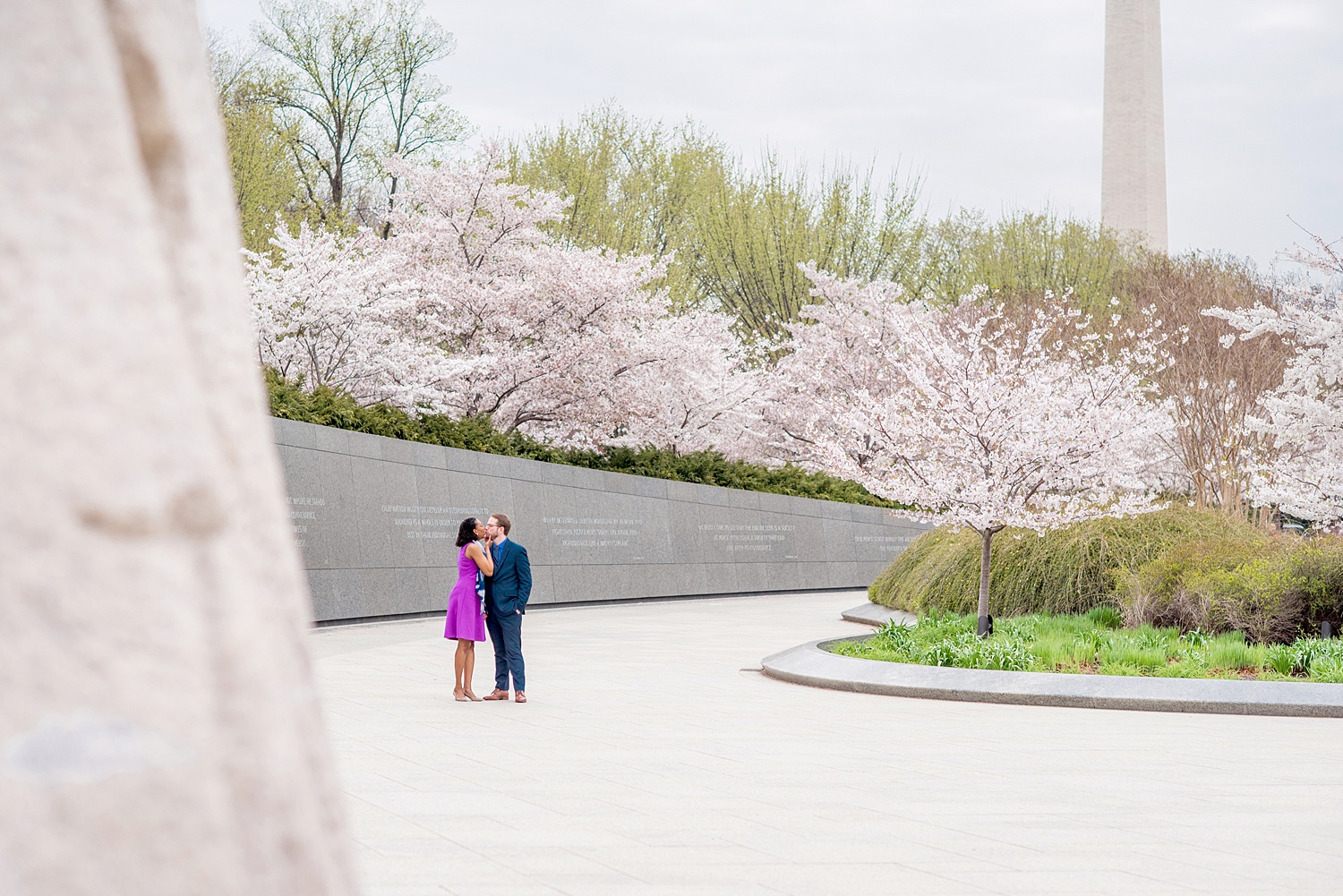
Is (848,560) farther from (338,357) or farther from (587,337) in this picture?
(338,357)

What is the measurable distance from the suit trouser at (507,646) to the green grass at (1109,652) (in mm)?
3975

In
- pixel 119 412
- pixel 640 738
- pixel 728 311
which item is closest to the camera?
pixel 119 412

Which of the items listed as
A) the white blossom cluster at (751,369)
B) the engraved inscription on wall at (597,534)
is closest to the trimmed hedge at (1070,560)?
the white blossom cluster at (751,369)

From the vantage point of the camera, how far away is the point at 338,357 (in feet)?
75.4

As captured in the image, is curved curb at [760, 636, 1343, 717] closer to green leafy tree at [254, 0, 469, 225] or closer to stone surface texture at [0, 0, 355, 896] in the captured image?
stone surface texture at [0, 0, 355, 896]

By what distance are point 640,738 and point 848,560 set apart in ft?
78.6

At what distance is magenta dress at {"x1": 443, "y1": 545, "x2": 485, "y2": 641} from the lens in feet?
34.8

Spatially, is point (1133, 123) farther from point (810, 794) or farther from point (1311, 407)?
point (810, 794)

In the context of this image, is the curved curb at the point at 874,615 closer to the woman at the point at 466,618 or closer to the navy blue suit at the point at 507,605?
the navy blue suit at the point at 507,605

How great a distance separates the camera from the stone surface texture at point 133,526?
3.33ft

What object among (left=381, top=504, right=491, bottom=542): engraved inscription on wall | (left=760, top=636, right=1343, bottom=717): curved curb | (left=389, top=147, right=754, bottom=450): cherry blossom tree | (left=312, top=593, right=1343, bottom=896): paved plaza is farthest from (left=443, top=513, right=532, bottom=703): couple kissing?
(left=389, top=147, right=754, bottom=450): cherry blossom tree

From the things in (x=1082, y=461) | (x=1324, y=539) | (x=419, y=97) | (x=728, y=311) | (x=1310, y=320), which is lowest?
(x=1324, y=539)

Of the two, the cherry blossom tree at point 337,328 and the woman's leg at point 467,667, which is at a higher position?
the cherry blossom tree at point 337,328

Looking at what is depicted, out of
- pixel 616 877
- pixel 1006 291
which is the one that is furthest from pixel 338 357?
pixel 1006 291
